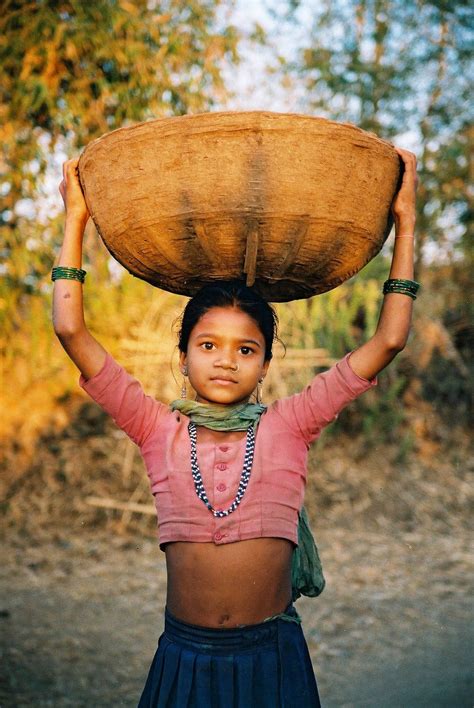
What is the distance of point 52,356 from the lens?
6117 mm

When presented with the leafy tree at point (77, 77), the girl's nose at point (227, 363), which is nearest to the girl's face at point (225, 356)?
the girl's nose at point (227, 363)

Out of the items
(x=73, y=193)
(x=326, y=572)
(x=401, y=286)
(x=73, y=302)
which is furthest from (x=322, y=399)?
(x=326, y=572)

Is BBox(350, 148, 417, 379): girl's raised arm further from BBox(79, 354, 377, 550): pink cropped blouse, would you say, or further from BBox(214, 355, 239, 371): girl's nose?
BBox(214, 355, 239, 371): girl's nose

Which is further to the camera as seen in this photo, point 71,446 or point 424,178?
point 424,178

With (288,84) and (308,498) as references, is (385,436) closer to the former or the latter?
(308,498)

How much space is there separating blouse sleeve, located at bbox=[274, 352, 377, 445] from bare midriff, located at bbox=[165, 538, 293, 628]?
0.28m

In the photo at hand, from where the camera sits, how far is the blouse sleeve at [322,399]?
1.76 metres

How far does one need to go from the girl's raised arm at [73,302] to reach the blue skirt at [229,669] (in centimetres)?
63

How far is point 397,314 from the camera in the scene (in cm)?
175

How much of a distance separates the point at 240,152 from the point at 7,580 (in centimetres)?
394

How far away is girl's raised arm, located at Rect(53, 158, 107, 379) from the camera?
177cm

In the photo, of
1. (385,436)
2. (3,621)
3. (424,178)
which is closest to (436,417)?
(385,436)

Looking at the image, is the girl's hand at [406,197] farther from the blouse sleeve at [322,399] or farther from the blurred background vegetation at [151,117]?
the blurred background vegetation at [151,117]

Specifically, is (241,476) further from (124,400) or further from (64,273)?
(64,273)
